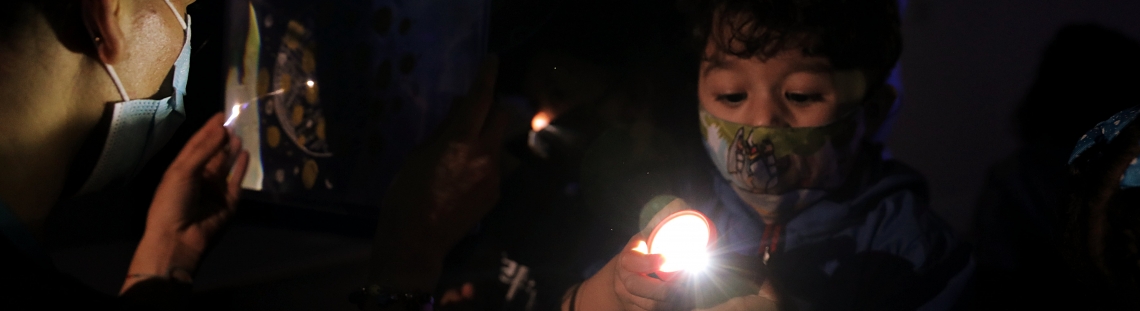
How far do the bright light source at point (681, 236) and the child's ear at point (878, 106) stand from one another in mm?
273

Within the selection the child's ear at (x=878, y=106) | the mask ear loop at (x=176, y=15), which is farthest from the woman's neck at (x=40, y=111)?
the child's ear at (x=878, y=106)

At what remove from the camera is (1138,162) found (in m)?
0.80

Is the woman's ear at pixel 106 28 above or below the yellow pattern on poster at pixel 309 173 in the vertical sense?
above

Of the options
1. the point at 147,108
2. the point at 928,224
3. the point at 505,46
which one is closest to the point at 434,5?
the point at 505,46

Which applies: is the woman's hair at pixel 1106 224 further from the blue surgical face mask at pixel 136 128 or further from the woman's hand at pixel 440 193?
the blue surgical face mask at pixel 136 128

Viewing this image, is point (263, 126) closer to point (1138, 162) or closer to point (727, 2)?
point (727, 2)

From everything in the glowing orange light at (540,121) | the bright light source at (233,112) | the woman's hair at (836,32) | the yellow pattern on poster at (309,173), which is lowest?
the yellow pattern on poster at (309,173)

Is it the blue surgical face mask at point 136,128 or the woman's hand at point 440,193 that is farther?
the woman's hand at point 440,193

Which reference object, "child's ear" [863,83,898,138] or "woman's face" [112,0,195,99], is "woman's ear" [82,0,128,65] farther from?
"child's ear" [863,83,898,138]

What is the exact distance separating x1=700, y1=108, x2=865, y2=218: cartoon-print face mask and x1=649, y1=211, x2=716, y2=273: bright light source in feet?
0.42

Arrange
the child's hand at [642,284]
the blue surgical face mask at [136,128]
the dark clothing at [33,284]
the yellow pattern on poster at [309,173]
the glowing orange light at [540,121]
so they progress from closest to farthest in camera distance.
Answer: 1. the dark clothing at [33,284]
2. the child's hand at [642,284]
3. the blue surgical face mask at [136,128]
4. the glowing orange light at [540,121]
5. the yellow pattern on poster at [309,173]

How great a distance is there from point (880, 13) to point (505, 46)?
574mm

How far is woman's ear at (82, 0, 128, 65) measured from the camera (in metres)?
0.89

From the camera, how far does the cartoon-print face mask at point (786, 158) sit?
928 millimetres
